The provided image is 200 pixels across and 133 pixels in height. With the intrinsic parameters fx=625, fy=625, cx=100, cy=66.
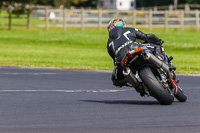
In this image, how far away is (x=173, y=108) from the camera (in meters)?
10.7

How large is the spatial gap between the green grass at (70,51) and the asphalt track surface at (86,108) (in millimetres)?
5686

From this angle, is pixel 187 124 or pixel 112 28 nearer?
pixel 187 124

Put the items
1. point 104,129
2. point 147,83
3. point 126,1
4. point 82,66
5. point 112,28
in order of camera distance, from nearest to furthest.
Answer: point 104,129 < point 147,83 < point 112,28 < point 82,66 < point 126,1

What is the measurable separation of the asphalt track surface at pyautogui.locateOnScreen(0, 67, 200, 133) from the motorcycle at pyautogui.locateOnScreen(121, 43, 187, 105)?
27 centimetres

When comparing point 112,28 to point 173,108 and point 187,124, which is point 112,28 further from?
point 187,124

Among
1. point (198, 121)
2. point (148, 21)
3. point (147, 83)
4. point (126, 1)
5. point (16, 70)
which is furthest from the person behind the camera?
point (126, 1)

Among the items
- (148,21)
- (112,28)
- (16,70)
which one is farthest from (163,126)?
(148,21)

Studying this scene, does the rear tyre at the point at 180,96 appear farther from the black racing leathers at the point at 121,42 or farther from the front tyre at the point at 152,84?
the black racing leathers at the point at 121,42

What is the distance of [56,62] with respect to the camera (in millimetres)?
A: 23516

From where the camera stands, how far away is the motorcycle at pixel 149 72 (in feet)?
34.9

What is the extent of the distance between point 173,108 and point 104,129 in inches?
101

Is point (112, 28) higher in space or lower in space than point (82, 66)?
higher

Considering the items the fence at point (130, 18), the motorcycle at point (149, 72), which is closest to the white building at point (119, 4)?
the fence at point (130, 18)

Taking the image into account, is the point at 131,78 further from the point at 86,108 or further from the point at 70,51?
the point at 70,51
